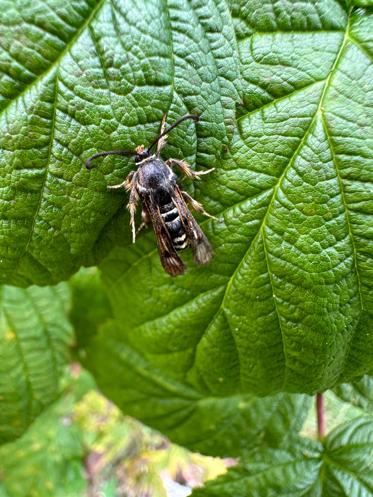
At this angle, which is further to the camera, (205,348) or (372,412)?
(372,412)

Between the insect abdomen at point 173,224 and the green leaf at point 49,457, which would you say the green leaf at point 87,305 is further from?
the green leaf at point 49,457

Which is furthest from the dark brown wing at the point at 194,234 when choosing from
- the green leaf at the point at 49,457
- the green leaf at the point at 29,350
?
the green leaf at the point at 49,457

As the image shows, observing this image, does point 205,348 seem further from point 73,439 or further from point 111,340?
point 73,439

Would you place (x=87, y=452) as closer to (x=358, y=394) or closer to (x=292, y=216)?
(x=358, y=394)

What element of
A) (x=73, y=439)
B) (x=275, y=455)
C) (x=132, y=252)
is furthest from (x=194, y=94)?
(x=73, y=439)

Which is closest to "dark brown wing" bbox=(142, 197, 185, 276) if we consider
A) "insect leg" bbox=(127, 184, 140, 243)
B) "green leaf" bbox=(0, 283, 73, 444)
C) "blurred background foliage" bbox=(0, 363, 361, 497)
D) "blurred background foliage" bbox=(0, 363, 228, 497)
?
"insect leg" bbox=(127, 184, 140, 243)
